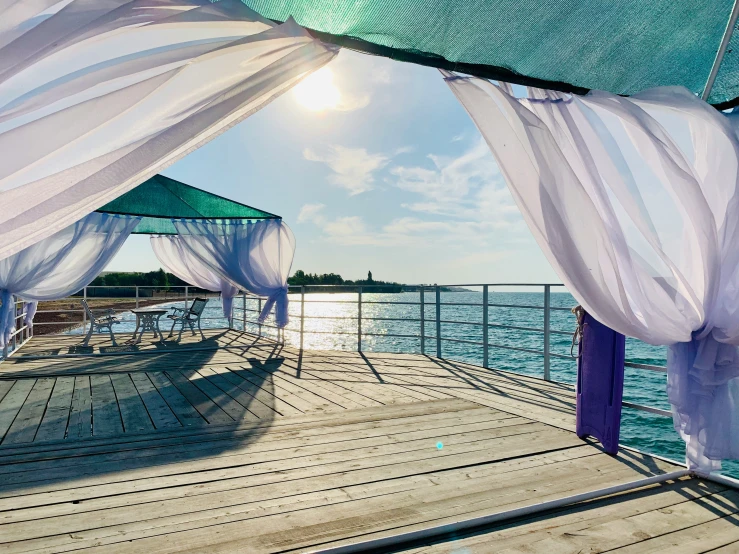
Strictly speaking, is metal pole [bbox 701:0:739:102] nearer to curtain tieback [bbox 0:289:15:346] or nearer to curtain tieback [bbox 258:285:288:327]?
A: curtain tieback [bbox 258:285:288:327]

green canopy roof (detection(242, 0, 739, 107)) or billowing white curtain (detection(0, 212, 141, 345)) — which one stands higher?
green canopy roof (detection(242, 0, 739, 107))

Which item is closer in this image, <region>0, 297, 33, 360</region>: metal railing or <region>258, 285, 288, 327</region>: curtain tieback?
<region>0, 297, 33, 360</region>: metal railing

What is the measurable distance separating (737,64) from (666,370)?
4.38 ft

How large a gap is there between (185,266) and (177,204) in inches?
87.1

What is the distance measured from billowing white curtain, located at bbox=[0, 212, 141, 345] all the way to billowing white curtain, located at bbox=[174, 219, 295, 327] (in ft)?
3.10

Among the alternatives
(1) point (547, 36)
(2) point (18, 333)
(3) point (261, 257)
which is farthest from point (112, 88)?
(2) point (18, 333)

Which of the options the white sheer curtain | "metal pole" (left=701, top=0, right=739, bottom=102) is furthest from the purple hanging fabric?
"metal pole" (left=701, top=0, right=739, bottom=102)

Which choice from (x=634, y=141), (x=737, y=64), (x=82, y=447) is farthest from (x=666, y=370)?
(x=82, y=447)

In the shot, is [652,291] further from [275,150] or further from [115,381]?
[275,150]

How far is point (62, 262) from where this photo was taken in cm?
503

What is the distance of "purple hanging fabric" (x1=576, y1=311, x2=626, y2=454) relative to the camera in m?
2.42

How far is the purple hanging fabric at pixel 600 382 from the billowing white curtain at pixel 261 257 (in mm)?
4088

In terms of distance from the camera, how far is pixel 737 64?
2027 mm

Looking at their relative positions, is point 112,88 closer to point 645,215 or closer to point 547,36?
point 547,36
